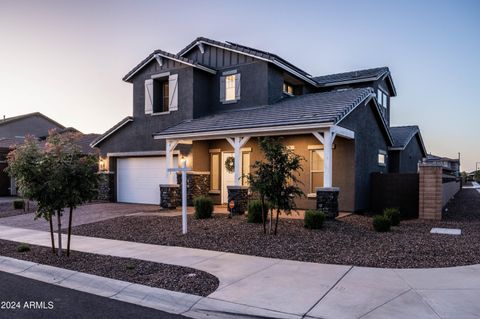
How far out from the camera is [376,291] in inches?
217

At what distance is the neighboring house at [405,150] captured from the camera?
2073 centimetres

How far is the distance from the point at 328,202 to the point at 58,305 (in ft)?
29.7

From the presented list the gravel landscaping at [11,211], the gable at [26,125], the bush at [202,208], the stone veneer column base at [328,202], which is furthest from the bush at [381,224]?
the gable at [26,125]

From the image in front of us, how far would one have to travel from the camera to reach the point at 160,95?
63.8 ft

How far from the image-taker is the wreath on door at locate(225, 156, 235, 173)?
56.0 feet

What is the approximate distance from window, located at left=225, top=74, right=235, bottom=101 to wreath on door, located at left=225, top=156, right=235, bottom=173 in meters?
2.89

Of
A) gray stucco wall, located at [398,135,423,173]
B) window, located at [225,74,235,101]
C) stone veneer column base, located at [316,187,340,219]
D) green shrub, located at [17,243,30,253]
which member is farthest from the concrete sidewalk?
gray stucco wall, located at [398,135,423,173]

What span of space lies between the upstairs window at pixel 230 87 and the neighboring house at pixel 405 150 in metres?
9.01

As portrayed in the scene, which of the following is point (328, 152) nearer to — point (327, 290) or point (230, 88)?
point (230, 88)

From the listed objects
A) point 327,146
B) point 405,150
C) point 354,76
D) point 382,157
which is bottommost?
point 382,157

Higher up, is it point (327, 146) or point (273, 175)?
point (327, 146)

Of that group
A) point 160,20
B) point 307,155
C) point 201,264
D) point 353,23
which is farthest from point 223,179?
point 201,264

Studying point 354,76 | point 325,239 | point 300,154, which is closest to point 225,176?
point 300,154

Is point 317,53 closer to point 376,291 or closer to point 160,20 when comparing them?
point 160,20
